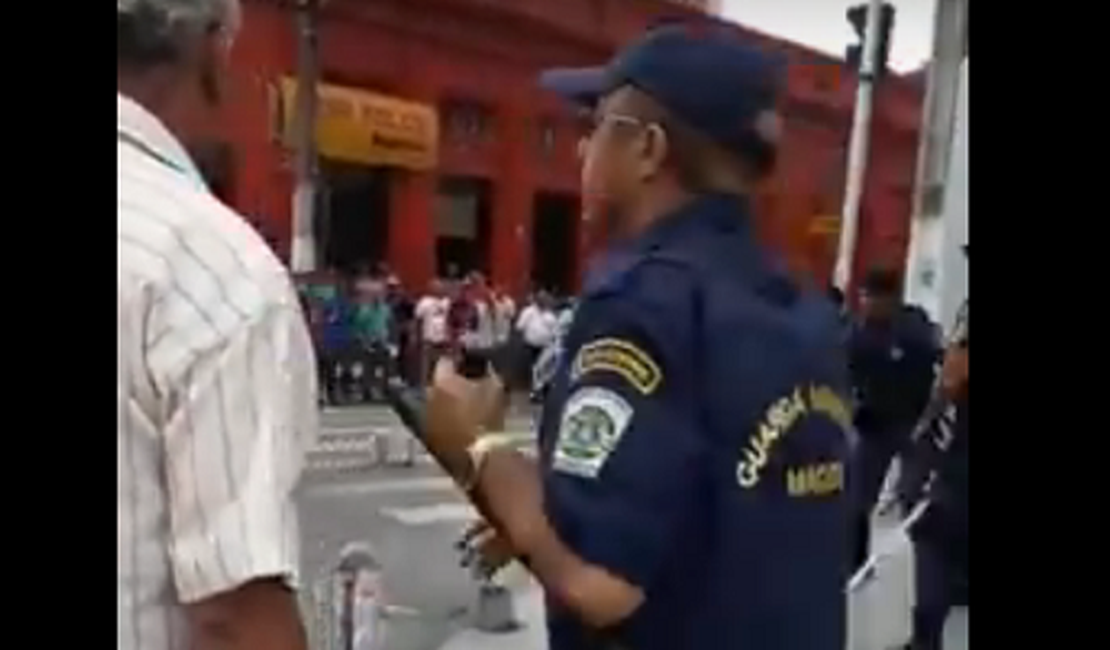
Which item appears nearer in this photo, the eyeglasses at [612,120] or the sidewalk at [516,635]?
the eyeglasses at [612,120]

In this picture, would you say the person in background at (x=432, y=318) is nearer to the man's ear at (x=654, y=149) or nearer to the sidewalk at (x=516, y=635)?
the sidewalk at (x=516, y=635)

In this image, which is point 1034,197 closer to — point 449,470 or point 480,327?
point 449,470

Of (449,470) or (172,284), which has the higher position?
(172,284)

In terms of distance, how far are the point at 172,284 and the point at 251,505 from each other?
0.76 ft

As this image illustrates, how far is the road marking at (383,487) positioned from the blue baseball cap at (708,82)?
34.0 ft

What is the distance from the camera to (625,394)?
2.15 meters

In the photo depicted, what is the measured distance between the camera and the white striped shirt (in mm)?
1810

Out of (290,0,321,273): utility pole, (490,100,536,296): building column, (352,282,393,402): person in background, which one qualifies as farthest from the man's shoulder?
(490,100,536,296): building column

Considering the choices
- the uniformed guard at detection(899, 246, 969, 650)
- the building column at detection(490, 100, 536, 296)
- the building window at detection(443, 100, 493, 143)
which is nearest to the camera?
the uniformed guard at detection(899, 246, 969, 650)

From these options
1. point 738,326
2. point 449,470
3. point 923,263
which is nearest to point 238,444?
point 449,470

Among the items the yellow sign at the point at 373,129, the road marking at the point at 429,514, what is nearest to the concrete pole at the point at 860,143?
the road marking at the point at 429,514

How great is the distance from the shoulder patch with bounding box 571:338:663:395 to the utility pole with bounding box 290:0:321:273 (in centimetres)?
2014

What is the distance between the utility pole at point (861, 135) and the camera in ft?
45.4

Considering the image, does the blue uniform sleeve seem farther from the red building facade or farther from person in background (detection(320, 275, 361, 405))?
the red building facade
